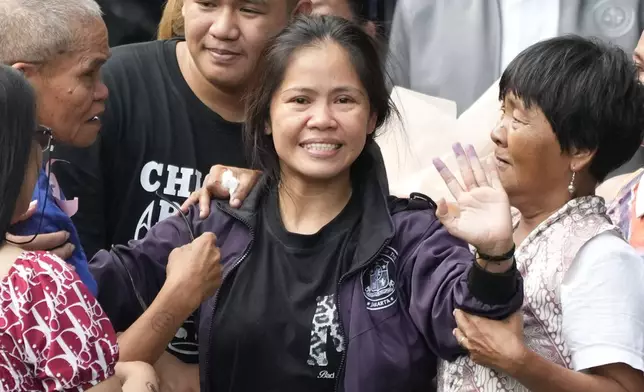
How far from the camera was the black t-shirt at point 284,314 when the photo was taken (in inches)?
104

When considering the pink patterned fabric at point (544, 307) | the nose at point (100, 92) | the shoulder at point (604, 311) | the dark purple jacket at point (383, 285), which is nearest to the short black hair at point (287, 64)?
the dark purple jacket at point (383, 285)

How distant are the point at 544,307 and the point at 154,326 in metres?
0.86

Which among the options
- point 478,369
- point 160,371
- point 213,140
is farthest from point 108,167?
point 478,369

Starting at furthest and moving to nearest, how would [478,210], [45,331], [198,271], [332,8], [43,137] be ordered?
[332,8], [198,271], [478,210], [43,137], [45,331]

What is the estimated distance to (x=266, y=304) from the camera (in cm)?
270

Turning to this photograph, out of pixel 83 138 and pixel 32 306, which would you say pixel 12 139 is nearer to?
pixel 32 306

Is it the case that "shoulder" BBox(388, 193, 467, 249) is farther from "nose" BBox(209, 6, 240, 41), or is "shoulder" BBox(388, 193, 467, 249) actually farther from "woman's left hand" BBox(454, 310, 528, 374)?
"nose" BBox(209, 6, 240, 41)

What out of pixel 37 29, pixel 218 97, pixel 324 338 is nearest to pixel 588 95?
pixel 324 338

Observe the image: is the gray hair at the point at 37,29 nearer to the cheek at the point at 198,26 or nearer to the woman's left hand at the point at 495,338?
the cheek at the point at 198,26

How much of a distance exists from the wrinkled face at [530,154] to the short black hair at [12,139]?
1.13 metres

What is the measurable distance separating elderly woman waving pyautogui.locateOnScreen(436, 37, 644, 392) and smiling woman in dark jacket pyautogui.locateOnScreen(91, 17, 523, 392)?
0.09m

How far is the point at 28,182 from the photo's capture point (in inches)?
88.0

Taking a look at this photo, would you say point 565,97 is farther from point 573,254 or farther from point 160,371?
point 160,371

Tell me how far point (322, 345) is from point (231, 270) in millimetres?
279
